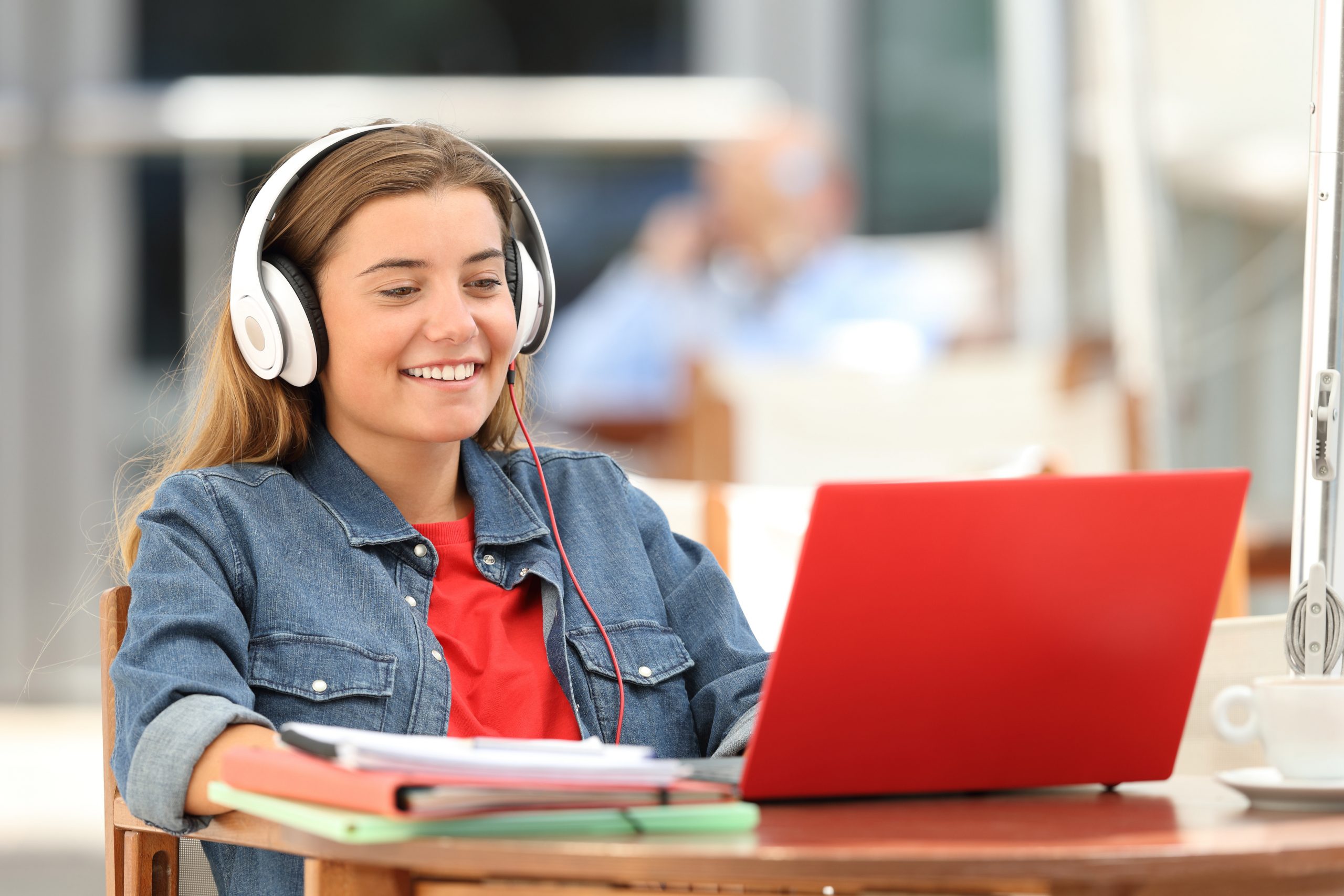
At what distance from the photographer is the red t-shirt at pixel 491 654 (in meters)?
1.28

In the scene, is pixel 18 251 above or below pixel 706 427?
above

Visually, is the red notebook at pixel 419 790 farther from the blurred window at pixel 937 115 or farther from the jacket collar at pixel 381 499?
the blurred window at pixel 937 115

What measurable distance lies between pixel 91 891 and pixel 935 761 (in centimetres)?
224

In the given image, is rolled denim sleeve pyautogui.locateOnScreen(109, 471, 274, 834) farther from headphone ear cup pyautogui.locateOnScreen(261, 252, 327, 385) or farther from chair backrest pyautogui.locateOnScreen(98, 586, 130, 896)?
headphone ear cup pyautogui.locateOnScreen(261, 252, 327, 385)

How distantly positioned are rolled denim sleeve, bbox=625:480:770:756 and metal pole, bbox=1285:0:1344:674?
395 millimetres

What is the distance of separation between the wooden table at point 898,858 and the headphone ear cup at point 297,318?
48cm

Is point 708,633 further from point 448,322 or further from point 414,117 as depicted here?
point 414,117

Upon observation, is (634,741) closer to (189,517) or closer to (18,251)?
(189,517)

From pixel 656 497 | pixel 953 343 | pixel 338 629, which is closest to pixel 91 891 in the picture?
pixel 656 497

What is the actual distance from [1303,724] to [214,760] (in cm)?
63

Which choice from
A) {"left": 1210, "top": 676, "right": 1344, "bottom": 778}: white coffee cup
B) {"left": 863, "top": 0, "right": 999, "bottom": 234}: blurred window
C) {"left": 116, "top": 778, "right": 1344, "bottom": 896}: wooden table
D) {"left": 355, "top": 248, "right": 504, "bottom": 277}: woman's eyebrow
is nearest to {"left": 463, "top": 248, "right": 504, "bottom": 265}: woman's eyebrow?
{"left": 355, "top": 248, "right": 504, "bottom": 277}: woman's eyebrow

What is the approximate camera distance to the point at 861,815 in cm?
90

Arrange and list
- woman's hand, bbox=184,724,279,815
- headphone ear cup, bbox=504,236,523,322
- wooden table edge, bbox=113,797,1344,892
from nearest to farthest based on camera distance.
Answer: wooden table edge, bbox=113,797,1344,892 → woman's hand, bbox=184,724,279,815 → headphone ear cup, bbox=504,236,523,322

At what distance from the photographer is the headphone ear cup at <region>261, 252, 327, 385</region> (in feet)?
4.25
